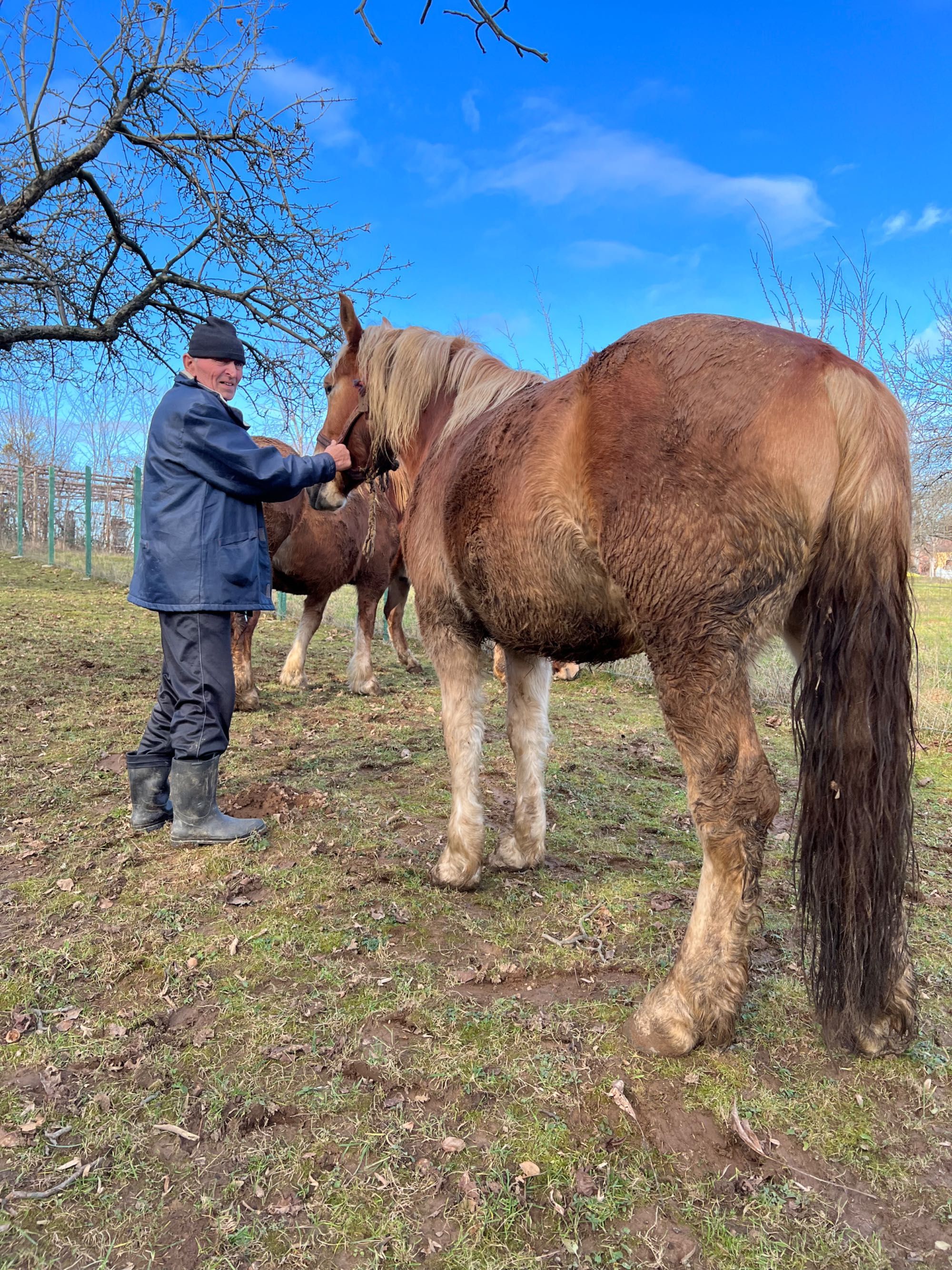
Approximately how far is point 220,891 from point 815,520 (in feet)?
9.03

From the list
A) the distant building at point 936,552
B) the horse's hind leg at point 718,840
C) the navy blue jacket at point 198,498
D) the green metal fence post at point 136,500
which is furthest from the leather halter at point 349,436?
the green metal fence post at point 136,500

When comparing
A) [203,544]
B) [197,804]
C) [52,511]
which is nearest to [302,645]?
[197,804]

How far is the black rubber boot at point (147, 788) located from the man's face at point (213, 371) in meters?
1.96

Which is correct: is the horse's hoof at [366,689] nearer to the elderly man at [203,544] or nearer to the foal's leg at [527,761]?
the elderly man at [203,544]

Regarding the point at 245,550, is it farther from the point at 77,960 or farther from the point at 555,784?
the point at 555,784

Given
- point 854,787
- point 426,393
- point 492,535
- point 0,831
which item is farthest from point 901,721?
point 0,831

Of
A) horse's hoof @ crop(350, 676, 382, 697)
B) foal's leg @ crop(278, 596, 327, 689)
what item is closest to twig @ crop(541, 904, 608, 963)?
horse's hoof @ crop(350, 676, 382, 697)

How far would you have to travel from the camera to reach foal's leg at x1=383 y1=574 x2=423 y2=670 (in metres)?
9.45

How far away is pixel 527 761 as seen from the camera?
11.6 feet

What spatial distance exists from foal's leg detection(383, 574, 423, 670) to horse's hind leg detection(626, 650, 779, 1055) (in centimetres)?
735

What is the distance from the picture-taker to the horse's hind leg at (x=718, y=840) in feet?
7.06

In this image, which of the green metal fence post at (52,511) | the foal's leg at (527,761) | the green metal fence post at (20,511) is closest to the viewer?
the foal's leg at (527,761)

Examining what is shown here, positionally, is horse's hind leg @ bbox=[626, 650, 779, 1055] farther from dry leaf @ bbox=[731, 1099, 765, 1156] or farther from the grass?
dry leaf @ bbox=[731, 1099, 765, 1156]

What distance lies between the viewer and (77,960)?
8.27 ft
